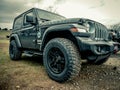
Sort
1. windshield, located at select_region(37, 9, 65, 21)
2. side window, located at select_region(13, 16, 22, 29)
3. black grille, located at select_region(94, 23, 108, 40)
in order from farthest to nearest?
side window, located at select_region(13, 16, 22, 29) < windshield, located at select_region(37, 9, 65, 21) < black grille, located at select_region(94, 23, 108, 40)

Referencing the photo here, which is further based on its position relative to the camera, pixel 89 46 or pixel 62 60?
pixel 62 60

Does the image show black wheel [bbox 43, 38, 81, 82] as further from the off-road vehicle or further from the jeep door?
the jeep door

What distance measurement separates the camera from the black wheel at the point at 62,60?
10.6 ft

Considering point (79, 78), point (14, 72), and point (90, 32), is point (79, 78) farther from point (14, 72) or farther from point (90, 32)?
point (14, 72)

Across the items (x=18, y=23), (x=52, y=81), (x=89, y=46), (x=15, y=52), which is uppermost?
(x=18, y=23)

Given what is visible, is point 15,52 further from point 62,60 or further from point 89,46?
point 89,46

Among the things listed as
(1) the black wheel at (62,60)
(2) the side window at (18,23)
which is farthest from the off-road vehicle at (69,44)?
(2) the side window at (18,23)

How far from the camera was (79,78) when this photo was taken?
383 cm

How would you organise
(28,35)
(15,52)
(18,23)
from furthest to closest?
1. (18,23)
2. (15,52)
3. (28,35)

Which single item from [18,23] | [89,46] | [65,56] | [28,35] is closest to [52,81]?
[65,56]

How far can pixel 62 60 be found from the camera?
3525 millimetres

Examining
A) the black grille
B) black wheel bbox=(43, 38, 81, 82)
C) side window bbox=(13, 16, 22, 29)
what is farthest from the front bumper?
side window bbox=(13, 16, 22, 29)

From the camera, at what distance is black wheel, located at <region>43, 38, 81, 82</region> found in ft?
10.6

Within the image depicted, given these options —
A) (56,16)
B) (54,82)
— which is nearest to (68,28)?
(54,82)
